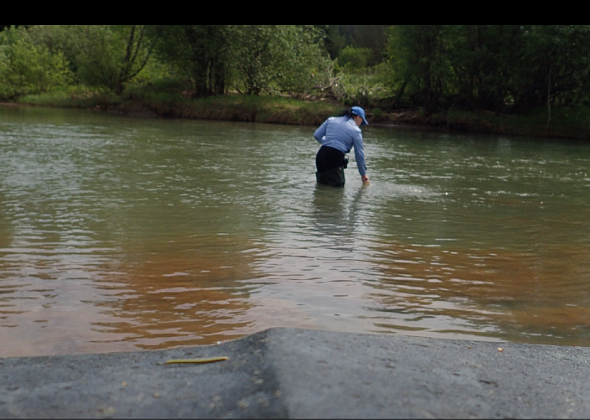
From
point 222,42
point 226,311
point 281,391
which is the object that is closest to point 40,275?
point 226,311

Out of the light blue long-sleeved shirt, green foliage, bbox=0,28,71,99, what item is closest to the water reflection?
the light blue long-sleeved shirt

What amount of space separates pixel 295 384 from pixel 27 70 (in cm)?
5728

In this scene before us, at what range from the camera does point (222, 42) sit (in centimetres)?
4331

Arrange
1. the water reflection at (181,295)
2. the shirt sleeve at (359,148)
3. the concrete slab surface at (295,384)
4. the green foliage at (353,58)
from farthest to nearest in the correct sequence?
the green foliage at (353,58) < the shirt sleeve at (359,148) < the water reflection at (181,295) < the concrete slab surface at (295,384)

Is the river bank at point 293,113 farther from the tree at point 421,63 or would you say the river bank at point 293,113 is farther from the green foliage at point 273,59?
the green foliage at point 273,59

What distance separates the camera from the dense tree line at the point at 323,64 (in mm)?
33781

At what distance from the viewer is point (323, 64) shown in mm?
44688

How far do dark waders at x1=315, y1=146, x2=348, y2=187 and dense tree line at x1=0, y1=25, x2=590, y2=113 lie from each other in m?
21.0

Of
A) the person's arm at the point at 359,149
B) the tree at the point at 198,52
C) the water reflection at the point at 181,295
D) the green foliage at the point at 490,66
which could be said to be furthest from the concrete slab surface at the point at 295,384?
the tree at the point at 198,52

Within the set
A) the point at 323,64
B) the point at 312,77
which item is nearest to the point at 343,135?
the point at 312,77

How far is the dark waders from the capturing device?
13.0 metres

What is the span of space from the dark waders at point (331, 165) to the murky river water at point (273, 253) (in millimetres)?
253

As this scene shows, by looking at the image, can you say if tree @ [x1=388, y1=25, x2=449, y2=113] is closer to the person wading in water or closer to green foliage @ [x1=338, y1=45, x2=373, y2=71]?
the person wading in water
